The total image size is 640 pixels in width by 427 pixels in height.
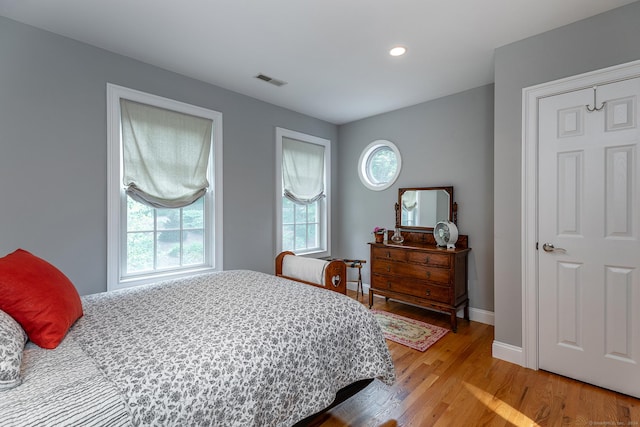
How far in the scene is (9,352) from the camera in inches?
37.5

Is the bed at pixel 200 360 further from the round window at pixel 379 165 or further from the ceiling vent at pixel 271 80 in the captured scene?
the round window at pixel 379 165

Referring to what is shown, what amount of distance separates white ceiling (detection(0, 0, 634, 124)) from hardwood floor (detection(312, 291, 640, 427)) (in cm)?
260

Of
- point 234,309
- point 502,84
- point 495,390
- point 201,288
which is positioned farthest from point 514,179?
point 201,288

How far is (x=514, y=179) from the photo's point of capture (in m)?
2.40

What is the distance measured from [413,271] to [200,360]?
8.79ft

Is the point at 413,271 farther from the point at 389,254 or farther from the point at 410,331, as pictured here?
the point at 410,331

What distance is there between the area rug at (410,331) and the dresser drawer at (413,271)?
1.61 ft

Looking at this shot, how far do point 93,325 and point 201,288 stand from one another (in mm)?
A: 676

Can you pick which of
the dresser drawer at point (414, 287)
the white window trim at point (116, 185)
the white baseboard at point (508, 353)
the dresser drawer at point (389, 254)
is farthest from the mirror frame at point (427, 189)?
the white window trim at point (116, 185)

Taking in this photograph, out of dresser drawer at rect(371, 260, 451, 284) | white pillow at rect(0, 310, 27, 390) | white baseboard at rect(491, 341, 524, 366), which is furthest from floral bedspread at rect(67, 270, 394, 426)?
dresser drawer at rect(371, 260, 451, 284)

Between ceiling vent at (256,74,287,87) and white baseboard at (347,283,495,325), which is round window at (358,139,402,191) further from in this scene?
white baseboard at (347,283,495,325)

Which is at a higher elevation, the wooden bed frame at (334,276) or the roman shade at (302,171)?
the roman shade at (302,171)

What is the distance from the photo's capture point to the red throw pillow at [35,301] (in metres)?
1.21

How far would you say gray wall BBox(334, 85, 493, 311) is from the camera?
3.26m
